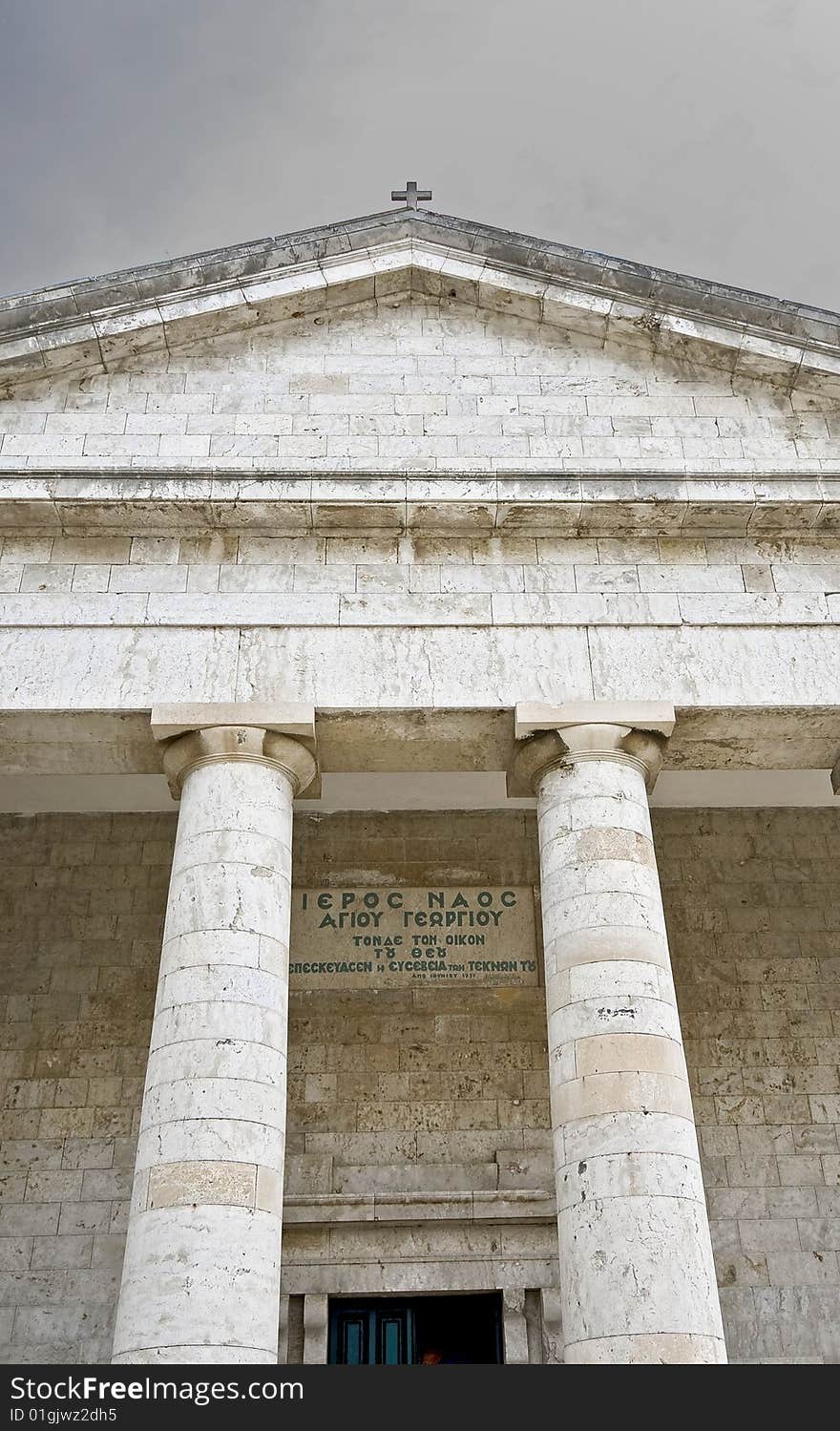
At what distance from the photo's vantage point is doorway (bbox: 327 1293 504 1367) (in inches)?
450

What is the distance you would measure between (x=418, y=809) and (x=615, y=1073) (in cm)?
572

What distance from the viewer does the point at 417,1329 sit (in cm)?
1156

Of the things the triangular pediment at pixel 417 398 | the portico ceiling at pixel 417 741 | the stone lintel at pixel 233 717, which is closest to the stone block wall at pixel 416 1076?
the portico ceiling at pixel 417 741

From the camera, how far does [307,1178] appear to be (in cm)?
1209

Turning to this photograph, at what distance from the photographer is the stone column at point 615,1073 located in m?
7.85

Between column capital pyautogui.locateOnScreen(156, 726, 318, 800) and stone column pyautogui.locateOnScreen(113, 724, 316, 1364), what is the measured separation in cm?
1

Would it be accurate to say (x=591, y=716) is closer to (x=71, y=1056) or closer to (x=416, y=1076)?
(x=416, y=1076)

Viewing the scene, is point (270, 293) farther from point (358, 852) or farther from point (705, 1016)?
point (705, 1016)

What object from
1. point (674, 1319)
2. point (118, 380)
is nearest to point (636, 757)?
point (674, 1319)

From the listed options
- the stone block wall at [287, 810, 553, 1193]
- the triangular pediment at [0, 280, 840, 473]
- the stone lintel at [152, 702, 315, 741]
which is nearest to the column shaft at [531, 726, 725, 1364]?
the stone lintel at [152, 702, 315, 741]

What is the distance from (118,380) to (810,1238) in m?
10.5

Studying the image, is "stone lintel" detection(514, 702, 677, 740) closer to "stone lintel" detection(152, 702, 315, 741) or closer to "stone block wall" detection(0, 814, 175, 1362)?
"stone lintel" detection(152, 702, 315, 741)

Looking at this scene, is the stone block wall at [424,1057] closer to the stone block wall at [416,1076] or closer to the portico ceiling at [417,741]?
the stone block wall at [416,1076]

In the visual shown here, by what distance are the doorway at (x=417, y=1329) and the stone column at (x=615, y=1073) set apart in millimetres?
3803
